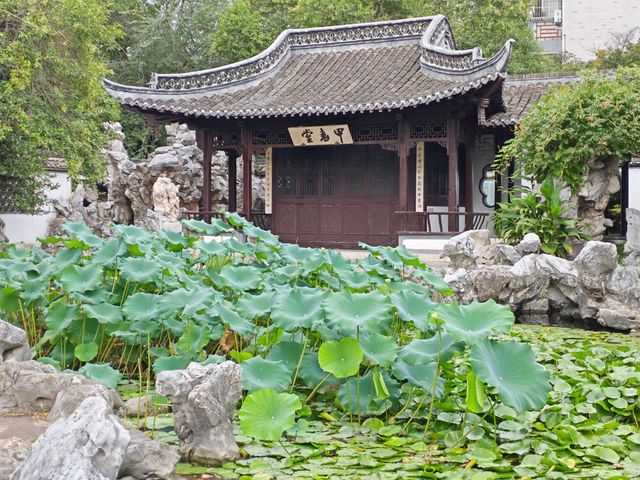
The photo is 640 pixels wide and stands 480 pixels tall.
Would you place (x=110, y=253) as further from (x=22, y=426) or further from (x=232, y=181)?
(x=232, y=181)

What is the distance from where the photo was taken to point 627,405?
3564 millimetres

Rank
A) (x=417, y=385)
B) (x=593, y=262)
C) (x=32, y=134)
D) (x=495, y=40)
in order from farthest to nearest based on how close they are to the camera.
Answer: (x=495, y=40) → (x=32, y=134) → (x=593, y=262) → (x=417, y=385)

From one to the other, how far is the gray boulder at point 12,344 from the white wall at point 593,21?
1146 inches

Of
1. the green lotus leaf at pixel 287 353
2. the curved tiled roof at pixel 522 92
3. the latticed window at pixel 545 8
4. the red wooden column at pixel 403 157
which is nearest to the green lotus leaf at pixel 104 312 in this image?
the green lotus leaf at pixel 287 353

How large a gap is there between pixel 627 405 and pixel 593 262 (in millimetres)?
4663

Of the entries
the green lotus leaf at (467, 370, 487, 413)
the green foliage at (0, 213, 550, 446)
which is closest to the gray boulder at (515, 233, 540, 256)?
the green foliage at (0, 213, 550, 446)

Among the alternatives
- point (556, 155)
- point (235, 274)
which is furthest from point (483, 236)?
point (235, 274)

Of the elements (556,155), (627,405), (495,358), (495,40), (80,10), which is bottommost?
(627,405)

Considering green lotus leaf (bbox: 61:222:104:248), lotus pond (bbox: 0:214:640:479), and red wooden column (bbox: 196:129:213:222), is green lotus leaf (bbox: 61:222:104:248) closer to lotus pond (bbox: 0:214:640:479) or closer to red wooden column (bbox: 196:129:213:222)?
lotus pond (bbox: 0:214:640:479)

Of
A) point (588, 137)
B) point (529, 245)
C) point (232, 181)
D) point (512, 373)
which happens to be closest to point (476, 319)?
point (512, 373)

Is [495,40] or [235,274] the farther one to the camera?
[495,40]

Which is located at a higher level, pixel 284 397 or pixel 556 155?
pixel 556 155

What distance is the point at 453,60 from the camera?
13.2 meters

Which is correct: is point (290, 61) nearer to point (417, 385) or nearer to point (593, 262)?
point (593, 262)
